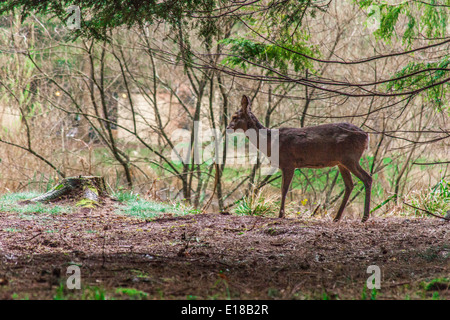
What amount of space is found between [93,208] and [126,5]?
12.1 ft

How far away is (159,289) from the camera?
3.21 m

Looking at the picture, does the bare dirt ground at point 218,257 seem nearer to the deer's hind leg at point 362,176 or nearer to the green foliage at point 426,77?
the deer's hind leg at point 362,176

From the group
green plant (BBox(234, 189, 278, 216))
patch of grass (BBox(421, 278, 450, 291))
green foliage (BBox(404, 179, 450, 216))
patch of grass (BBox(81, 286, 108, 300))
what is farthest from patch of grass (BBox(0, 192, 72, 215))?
green foliage (BBox(404, 179, 450, 216))

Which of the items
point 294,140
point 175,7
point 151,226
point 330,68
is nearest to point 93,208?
point 151,226

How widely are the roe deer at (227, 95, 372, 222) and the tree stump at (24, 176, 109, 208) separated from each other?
2.65 meters

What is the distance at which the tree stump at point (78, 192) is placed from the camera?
766cm

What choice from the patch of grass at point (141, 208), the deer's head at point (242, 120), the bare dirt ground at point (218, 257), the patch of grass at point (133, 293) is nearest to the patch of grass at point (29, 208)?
the bare dirt ground at point (218, 257)

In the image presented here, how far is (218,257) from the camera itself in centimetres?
445

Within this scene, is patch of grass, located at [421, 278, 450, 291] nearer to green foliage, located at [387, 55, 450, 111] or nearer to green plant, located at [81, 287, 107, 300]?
green plant, located at [81, 287, 107, 300]

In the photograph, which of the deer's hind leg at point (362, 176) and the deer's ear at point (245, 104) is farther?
the deer's ear at point (245, 104)

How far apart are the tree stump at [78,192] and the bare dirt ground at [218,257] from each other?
2.90 ft

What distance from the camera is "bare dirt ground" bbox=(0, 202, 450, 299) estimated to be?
3268mm

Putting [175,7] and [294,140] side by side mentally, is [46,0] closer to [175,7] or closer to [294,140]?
[175,7]

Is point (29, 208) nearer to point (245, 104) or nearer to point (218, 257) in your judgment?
point (245, 104)
